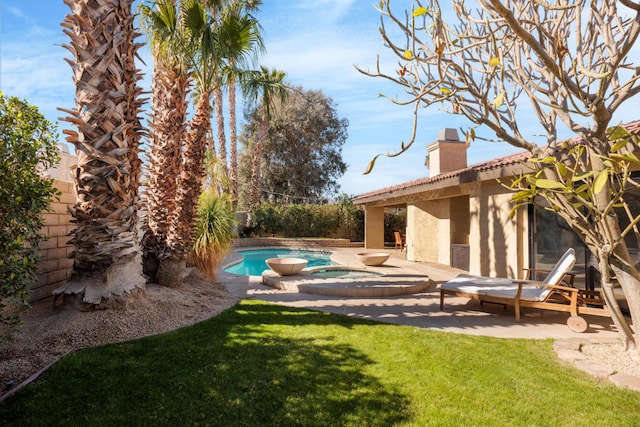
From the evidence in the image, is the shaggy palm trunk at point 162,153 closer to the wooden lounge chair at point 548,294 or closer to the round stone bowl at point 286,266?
the round stone bowl at point 286,266

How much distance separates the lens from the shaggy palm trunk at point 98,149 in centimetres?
549

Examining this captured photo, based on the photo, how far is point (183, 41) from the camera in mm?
7680

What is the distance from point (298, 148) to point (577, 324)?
1121 inches

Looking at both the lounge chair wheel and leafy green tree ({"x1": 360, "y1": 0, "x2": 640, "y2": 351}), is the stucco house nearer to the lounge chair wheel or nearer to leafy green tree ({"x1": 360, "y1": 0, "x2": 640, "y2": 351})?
leafy green tree ({"x1": 360, "y1": 0, "x2": 640, "y2": 351})

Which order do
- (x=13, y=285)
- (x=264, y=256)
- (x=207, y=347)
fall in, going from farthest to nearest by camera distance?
(x=264, y=256)
(x=207, y=347)
(x=13, y=285)

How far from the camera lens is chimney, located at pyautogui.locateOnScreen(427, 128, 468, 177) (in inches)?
647

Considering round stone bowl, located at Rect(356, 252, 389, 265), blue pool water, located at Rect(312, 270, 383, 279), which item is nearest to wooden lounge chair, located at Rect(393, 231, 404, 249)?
round stone bowl, located at Rect(356, 252, 389, 265)

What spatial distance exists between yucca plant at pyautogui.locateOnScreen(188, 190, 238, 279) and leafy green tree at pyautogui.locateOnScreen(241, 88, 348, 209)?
20460 mm

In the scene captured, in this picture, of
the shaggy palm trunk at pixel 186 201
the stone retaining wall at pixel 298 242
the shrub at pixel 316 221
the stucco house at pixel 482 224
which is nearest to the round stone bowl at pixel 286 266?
the shaggy palm trunk at pixel 186 201

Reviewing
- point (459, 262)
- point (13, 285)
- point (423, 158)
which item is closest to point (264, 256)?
point (459, 262)

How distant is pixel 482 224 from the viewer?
34.2 ft

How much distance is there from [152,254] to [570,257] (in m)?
9.07

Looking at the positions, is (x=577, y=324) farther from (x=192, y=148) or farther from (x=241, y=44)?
(x=241, y=44)

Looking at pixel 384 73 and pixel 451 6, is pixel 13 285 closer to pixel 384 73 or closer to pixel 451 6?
pixel 384 73
